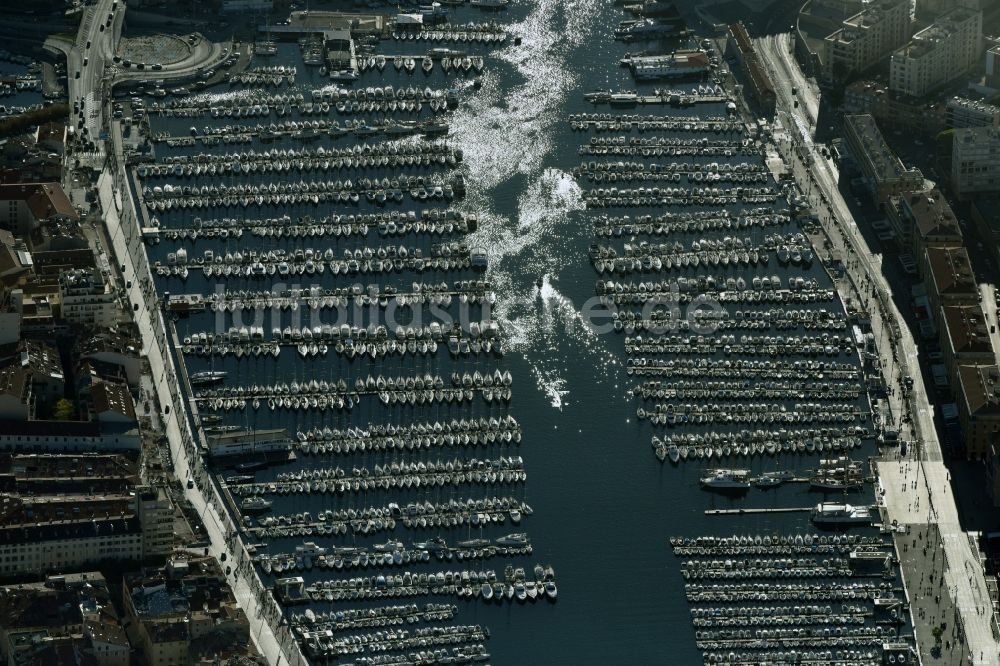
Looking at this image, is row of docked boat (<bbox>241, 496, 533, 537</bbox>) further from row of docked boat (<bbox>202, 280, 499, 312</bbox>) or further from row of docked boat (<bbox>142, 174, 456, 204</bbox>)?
row of docked boat (<bbox>142, 174, 456, 204</bbox>)

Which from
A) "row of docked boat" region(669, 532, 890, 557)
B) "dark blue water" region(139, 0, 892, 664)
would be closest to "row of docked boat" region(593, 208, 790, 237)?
"dark blue water" region(139, 0, 892, 664)

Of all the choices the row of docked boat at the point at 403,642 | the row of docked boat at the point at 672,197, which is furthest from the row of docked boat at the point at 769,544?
the row of docked boat at the point at 672,197

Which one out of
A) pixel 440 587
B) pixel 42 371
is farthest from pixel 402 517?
pixel 42 371

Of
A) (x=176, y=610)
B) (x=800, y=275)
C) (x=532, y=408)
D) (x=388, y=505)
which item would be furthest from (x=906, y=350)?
(x=176, y=610)

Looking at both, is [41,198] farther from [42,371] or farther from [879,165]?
[879,165]

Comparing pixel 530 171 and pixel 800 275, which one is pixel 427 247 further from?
pixel 800 275

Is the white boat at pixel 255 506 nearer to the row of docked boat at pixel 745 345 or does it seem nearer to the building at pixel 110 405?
the building at pixel 110 405

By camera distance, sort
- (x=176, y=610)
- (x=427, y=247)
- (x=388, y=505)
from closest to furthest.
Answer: (x=176, y=610)
(x=388, y=505)
(x=427, y=247)
